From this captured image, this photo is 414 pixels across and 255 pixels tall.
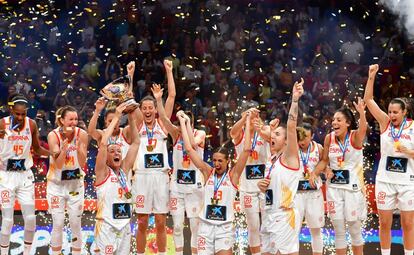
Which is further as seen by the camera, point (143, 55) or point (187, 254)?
point (143, 55)

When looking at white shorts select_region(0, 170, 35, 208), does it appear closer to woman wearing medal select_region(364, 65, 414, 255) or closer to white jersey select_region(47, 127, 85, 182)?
white jersey select_region(47, 127, 85, 182)

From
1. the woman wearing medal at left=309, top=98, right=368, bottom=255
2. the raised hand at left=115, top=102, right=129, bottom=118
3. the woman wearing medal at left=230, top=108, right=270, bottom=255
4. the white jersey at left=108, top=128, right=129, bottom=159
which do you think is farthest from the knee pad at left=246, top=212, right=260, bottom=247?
the raised hand at left=115, top=102, right=129, bottom=118

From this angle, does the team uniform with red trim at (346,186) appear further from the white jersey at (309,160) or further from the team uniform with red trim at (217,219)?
the team uniform with red trim at (217,219)

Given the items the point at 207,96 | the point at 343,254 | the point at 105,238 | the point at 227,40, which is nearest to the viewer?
the point at 105,238

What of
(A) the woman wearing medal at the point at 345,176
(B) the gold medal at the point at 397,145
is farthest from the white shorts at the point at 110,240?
(B) the gold medal at the point at 397,145

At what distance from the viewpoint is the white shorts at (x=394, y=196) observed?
31.6 feet

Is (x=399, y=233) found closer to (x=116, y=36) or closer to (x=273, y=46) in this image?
(x=273, y=46)

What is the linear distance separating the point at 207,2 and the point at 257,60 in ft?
5.64

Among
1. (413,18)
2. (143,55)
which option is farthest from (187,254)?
(413,18)

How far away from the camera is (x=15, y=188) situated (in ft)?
33.6

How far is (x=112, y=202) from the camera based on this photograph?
8.84 meters

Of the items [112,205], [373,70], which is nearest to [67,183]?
[112,205]

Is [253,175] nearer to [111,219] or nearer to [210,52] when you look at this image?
[111,219]

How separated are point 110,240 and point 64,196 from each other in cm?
163
